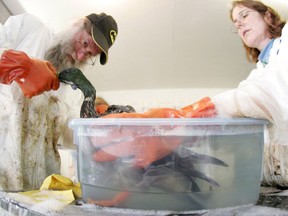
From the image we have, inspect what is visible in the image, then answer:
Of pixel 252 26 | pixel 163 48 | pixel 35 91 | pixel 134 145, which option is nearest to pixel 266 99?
pixel 134 145

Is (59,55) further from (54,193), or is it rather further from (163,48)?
(163,48)

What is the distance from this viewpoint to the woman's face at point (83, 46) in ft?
3.75

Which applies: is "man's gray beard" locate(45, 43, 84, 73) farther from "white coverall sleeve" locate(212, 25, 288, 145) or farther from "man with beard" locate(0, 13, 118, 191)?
"white coverall sleeve" locate(212, 25, 288, 145)

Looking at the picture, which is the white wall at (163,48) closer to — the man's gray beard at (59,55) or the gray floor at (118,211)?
the man's gray beard at (59,55)

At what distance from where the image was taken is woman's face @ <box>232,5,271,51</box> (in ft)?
3.51

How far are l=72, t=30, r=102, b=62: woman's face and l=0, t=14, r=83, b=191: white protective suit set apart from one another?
11 cm

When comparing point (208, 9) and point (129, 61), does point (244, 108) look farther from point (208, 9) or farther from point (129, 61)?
point (129, 61)

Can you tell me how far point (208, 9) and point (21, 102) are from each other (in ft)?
3.22

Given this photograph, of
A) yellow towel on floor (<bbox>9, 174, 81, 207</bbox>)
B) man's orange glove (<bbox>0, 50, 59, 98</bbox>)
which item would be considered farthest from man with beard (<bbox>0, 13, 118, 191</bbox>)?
yellow towel on floor (<bbox>9, 174, 81, 207</bbox>)

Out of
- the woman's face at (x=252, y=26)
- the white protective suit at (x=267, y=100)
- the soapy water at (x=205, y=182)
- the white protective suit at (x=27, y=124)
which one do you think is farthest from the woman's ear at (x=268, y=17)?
the white protective suit at (x=27, y=124)

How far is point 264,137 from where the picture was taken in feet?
1.70

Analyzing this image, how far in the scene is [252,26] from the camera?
1.08 meters

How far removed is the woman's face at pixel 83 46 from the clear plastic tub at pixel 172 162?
0.74 m

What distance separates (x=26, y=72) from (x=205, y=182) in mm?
583
